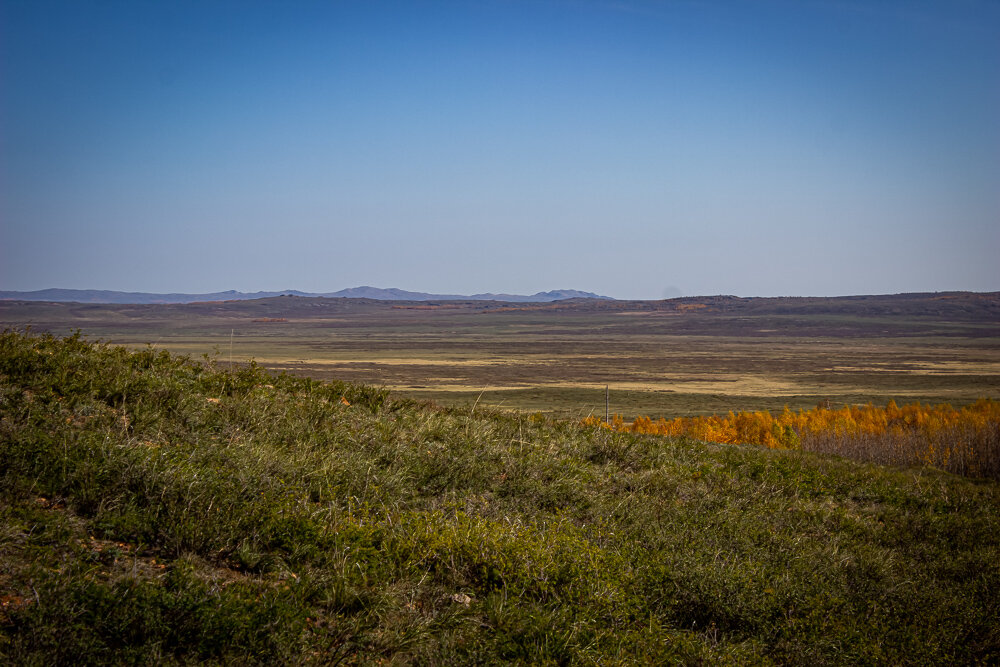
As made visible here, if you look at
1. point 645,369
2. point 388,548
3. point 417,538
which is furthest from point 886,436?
point 645,369

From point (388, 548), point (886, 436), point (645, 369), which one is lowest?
point (645, 369)

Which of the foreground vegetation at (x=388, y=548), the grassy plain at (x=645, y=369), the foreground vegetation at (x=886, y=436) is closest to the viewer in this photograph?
the foreground vegetation at (x=388, y=548)

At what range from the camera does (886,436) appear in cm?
4169

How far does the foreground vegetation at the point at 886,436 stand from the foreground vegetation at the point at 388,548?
55.4 ft

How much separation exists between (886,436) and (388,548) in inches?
1786

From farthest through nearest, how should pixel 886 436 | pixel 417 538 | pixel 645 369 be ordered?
pixel 645 369 → pixel 886 436 → pixel 417 538

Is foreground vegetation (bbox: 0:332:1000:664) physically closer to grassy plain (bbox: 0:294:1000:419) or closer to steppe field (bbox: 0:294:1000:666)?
steppe field (bbox: 0:294:1000:666)

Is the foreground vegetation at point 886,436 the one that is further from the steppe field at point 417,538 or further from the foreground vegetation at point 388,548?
the foreground vegetation at point 388,548

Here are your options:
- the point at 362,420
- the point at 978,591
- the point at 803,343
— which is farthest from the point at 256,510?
the point at 803,343

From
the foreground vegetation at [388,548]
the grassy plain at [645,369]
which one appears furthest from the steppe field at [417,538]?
the grassy plain at [645,369]

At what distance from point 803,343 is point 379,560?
210 m

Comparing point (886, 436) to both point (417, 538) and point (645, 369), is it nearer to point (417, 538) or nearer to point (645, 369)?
point (417, 538)

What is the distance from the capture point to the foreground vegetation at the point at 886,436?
33406 mm

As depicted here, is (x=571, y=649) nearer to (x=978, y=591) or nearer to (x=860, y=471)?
(x=978, y=591)
